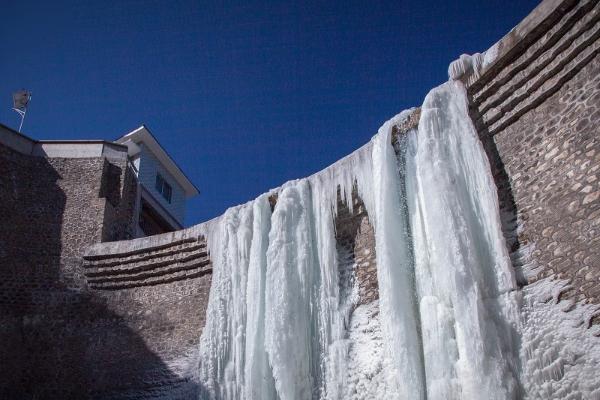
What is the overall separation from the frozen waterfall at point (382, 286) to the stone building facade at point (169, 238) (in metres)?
0.21

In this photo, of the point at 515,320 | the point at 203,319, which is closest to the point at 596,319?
the point at 515,320

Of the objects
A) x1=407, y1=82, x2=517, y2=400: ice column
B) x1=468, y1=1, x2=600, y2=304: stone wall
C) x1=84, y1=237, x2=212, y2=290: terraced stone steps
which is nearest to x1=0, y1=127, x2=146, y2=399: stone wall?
x1=84, y1=237, x2=212, y2=290: terraced stone steps

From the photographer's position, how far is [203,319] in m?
7.63

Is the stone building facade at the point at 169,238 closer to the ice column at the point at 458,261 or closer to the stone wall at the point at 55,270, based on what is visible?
the stone wall at the point at 55,270

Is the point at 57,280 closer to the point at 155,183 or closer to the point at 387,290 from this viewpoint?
the point at 155,183

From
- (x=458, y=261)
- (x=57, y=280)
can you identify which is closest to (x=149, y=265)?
(x=57, y=280)

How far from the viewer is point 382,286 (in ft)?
18.5

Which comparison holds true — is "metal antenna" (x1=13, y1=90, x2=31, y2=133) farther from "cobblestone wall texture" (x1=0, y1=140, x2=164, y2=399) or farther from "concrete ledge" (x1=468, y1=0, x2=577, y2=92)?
"concrete ledge" (x1=468, y1=0, x2=577, y2=92)

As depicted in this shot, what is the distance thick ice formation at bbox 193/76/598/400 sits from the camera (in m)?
4.66

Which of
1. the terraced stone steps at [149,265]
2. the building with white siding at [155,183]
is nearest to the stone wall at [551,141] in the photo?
the terraced stone steps at [149,265]

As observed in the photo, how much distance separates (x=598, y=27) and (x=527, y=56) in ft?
2.18

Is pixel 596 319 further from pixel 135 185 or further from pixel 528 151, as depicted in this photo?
pixel 135 185

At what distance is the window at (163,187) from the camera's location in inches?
528

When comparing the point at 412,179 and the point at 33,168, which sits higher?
the point at 33,168
